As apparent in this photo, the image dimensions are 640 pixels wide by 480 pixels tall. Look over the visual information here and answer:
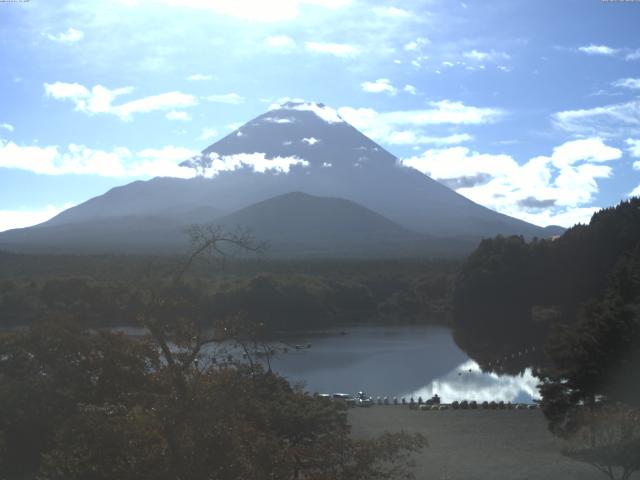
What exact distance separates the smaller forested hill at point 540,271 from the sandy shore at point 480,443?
66.2 ft

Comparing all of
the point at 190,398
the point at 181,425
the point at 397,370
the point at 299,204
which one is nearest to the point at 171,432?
the point at 181,425

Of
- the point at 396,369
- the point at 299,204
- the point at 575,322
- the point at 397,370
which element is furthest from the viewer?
the point at 299,204

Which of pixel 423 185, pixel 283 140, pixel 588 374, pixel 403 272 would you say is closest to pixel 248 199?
pixel 283 140

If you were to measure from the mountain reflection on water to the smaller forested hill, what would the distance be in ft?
22.4

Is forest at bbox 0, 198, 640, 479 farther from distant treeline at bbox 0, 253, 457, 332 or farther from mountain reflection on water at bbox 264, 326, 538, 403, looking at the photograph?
distant treeline at bbox 0, 253, 457, 332

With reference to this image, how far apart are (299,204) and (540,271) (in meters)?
62.7

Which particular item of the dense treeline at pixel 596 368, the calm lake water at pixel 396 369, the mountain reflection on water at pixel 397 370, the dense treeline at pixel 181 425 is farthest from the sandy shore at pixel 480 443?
the dense treeline at pixel 181 425

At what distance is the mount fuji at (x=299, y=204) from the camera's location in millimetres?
85750

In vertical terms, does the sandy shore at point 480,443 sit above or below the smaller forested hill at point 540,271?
below

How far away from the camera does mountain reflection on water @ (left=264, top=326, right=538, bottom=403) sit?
19.4 meters

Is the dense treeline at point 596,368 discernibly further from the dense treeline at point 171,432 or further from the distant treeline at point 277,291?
the distant treeline at point 277,291

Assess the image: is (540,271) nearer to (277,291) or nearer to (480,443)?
(277,291)

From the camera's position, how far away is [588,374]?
9.92 meters

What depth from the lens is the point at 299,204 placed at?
98.8 metres
